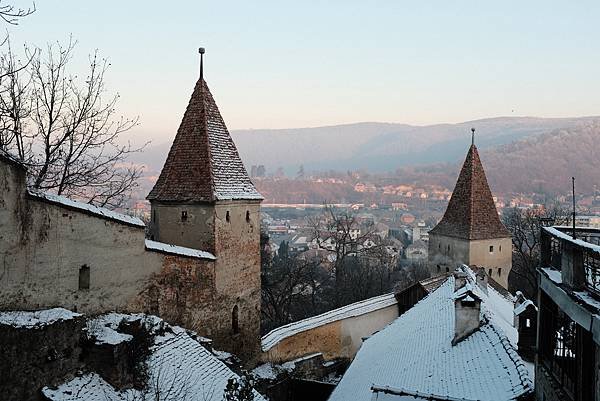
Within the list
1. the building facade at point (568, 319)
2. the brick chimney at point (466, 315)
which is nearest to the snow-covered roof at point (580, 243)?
Result: the building facade at point (568, 319)

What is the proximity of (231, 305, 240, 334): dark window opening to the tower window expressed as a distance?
17.9ft

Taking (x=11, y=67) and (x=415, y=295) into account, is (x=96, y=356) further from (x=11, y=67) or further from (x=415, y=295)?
(x=415, y=295)

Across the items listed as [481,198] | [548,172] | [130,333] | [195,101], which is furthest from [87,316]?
[548,172]

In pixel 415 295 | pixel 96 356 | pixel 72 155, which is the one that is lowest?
pixel 415 295

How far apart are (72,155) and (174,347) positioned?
9262 mm

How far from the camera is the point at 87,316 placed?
12711mm

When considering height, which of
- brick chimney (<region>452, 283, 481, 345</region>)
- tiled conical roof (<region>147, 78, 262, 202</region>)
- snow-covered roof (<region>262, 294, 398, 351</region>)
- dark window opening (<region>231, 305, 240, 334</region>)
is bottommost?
snow-covered roof (<region>262, 294, 398, 351</region>)

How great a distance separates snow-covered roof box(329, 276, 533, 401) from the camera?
1052 centimetres

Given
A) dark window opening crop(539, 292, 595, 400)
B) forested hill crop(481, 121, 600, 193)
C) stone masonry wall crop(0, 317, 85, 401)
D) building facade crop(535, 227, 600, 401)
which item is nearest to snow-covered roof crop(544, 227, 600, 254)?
building facade crop(535, 227, 600, 401)

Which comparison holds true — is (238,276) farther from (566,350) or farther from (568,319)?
(568,319)

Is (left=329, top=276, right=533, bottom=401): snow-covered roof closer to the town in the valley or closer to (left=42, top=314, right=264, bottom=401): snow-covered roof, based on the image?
the town in the valley

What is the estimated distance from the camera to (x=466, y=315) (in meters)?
13.4

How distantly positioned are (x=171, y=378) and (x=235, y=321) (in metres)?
5.32

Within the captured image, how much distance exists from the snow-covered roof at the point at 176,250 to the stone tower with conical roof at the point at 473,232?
Result: 1589 centimetres
